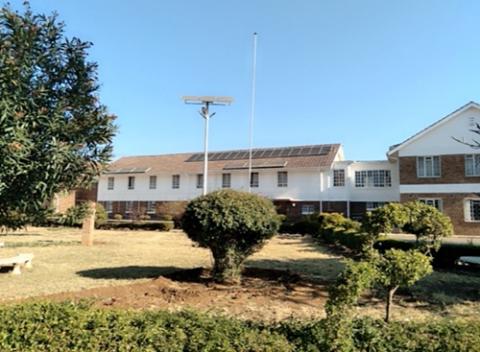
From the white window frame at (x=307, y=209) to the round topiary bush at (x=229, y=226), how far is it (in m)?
27.9

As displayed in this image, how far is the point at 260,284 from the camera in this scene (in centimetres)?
944

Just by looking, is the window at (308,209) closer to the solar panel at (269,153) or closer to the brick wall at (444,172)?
the solar panel at (269,153)

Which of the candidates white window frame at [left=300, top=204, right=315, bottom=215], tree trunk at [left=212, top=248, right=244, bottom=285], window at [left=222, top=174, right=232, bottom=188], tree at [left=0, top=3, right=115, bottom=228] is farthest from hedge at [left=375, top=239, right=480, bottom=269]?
window at [left=222, top=174, right=232, bottom=188]

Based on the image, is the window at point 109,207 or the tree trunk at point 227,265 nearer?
the tree trunk at point 227,265

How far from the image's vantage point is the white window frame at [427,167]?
97.8 feet

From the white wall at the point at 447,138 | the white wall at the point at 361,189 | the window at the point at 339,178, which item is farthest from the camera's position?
the window at the point at 339,178

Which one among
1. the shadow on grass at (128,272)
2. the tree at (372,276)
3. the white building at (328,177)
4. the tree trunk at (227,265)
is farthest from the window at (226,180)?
the tree at (372,276)

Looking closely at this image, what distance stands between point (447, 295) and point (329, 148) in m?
31.0

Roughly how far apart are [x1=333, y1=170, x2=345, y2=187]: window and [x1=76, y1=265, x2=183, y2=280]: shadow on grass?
26270 mm

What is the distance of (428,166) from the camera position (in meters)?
30.2

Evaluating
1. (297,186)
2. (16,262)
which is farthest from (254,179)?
(16,262)

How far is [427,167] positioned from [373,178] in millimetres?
5529

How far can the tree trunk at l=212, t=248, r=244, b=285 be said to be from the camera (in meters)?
9.34

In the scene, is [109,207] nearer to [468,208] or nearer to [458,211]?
[458,211]
